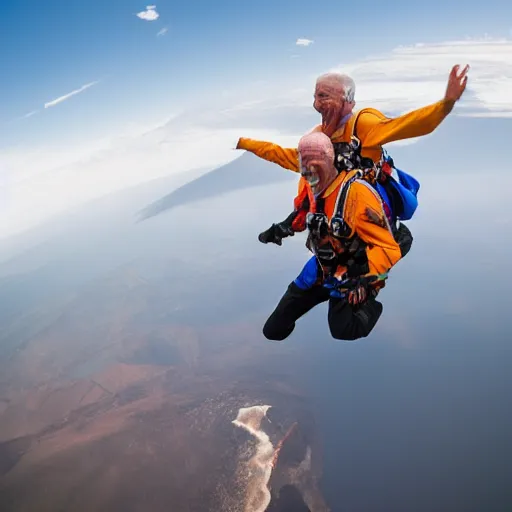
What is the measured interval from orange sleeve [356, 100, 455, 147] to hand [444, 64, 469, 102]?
0.04 metres

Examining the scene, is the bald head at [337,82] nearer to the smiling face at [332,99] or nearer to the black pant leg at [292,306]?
the smiling face at [332,99]

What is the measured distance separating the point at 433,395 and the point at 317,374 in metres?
31.5

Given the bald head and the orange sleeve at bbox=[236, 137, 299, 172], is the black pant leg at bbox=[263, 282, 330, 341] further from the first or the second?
the bald head

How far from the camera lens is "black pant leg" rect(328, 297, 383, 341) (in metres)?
2.79

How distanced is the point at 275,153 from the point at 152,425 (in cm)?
8052

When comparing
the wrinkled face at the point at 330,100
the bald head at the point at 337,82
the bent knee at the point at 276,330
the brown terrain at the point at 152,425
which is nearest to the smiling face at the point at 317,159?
the wrinkled face at the point at 330,100

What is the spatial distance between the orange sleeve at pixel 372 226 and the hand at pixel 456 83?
77cm

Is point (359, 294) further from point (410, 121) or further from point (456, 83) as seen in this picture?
point (456, 83)

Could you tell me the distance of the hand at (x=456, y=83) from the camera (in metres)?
2.13

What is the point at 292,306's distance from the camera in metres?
3.62

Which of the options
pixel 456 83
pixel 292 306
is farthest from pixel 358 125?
pixel 292 306

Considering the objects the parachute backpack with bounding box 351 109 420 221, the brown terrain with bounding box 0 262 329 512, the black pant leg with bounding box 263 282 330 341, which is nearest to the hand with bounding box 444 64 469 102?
the parachute backpack with bounding box 351 109 420 221

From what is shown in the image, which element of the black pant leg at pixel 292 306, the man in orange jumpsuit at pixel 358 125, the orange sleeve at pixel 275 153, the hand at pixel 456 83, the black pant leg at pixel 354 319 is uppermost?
the hand at pixel 456 83

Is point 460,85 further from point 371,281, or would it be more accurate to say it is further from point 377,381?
point 377,381
